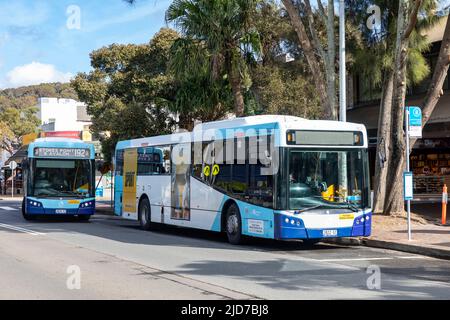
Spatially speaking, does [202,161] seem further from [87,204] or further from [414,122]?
[87,204]

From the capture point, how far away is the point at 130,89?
91.4 ft

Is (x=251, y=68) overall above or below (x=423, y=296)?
above

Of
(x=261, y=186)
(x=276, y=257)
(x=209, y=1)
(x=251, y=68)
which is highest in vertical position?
(x=209, y=1)

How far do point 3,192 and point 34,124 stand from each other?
1985 centimetres

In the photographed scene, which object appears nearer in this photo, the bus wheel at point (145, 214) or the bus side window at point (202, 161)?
the bus side window at point (202, 161)

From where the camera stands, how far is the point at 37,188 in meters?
21.7

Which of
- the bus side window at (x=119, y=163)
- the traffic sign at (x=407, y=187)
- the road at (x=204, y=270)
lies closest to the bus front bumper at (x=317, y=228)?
the road at (x=204, y=270)

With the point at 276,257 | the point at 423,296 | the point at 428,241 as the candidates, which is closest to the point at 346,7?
the point at 428,241

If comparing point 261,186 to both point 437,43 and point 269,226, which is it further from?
point 437,43

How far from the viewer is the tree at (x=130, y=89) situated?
26.2 metres

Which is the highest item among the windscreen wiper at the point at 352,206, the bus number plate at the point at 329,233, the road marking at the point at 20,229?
the windscreen wiper at the point at 352,206

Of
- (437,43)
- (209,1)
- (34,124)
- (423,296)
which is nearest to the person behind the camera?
(423,296)

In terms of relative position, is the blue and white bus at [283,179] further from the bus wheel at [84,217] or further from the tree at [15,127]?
the tree at [15,127]
